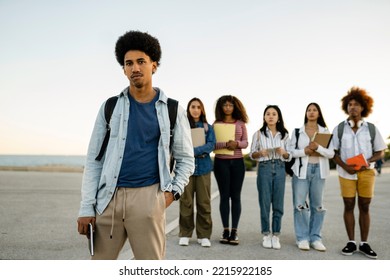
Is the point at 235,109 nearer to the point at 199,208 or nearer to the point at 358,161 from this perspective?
the point at 199,208

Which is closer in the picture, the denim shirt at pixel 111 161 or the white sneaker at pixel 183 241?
the denim shirt at pixel 111 161

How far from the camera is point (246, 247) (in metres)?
4.46

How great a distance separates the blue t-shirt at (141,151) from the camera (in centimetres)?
221

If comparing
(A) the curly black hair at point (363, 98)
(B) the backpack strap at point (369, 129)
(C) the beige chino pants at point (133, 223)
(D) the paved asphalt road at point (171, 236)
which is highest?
(A) the curly black hair at point (363, 98)

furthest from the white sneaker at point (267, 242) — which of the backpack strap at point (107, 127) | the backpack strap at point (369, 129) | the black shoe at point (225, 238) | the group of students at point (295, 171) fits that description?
the backpack strap at point (107, 127)

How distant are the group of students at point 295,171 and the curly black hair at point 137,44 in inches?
86.9

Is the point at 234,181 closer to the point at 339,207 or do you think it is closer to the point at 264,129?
the point at 264,129

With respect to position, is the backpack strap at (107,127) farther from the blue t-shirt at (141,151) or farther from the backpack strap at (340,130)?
the backpack strap at (340,130)

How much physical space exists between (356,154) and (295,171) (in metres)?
0.70

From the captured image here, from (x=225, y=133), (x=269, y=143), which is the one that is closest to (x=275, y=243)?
(x=269, y=143)

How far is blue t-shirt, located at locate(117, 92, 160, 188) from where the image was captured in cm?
221

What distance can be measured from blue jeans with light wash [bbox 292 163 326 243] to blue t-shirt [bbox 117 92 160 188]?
273 centimetres
